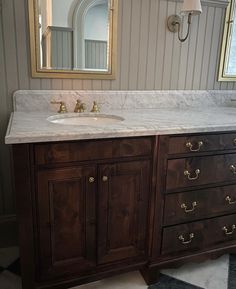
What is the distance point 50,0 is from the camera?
4.97ft

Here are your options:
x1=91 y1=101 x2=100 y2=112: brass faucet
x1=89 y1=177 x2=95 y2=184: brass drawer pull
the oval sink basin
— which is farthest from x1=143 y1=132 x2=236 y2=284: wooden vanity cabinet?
x1=91 y1=101 x2=100 y2=112: brass faucet

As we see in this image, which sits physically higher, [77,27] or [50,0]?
[50,0]

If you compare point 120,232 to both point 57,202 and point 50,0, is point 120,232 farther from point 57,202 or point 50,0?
point 50,0

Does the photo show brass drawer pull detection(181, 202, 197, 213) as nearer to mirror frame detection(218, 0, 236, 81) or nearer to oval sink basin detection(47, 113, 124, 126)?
oval sink basin detection(47, 113, 124, 126)

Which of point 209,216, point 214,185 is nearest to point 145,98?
point 214,185

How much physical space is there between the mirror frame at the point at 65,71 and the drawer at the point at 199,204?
2.85 feet

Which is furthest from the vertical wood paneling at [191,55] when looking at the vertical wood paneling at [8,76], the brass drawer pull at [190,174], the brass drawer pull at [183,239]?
the vertical wood paneling at [8,76]

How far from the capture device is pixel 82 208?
1245mm

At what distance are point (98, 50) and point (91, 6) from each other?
251 mm

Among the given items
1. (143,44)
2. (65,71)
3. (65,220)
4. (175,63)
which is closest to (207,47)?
(175,63)

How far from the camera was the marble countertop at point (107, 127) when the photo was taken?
3.54 ft

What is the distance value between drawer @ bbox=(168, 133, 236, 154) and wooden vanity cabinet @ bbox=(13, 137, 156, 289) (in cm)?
12

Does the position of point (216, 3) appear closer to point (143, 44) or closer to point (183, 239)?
point (143, 44)

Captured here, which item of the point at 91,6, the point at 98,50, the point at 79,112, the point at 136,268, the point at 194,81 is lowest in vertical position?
the point at 136,268
